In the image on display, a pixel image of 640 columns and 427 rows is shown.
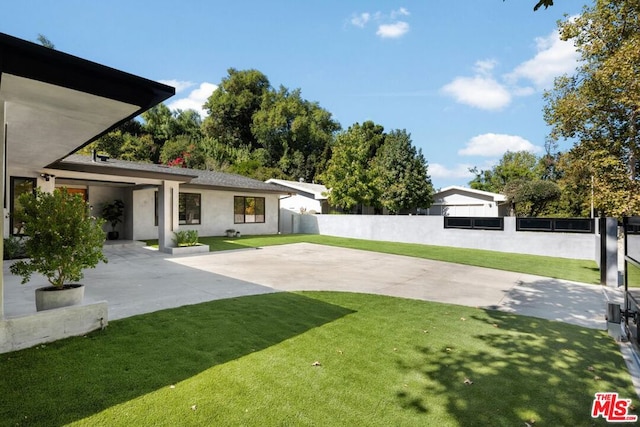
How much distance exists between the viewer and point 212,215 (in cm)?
1716

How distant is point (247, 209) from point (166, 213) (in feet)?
24.1

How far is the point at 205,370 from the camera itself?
3164 mm

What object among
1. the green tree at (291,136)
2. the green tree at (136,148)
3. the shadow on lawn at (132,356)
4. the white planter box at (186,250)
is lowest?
the shadow on lawn at (132,356)

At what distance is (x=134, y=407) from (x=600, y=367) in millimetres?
4665

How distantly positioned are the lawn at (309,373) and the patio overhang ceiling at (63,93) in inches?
106

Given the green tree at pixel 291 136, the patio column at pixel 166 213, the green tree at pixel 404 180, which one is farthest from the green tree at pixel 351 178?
the green tree at pixel 291 136

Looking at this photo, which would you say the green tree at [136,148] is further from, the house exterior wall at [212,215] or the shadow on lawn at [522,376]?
the shadow on lawn at [522,376]

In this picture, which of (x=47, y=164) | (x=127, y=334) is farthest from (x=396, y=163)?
(x=127, y=334)

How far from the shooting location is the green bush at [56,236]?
3824 mm

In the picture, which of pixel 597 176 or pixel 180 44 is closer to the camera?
pixel 597 176

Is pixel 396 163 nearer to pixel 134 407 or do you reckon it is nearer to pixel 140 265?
pixel 140 265

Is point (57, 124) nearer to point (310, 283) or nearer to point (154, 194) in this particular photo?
point (310, 283)

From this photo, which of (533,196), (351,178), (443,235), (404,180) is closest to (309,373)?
(443,235)

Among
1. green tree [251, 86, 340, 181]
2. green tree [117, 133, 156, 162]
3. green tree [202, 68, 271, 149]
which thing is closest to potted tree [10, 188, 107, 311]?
green tree [117, 133, 156, 162]
